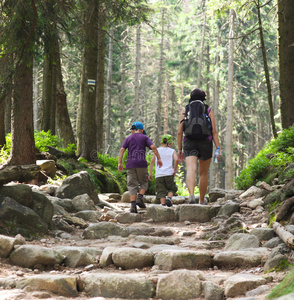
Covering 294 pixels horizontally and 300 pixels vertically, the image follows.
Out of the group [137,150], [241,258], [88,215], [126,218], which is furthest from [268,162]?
[241,258]

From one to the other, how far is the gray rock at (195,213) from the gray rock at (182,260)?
3199mm

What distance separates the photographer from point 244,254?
15.7 ft

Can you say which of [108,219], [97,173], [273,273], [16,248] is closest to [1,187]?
[16,248]

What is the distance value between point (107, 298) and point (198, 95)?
17.7 ft

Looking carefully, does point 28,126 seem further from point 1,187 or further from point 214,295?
point 214,295

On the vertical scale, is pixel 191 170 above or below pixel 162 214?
above

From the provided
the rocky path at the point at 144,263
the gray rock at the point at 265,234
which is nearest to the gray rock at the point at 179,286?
the rocky path at the point at 144,263

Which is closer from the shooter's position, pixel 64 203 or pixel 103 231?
pixel 103 231

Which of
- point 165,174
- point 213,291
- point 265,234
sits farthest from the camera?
→ point 165,174

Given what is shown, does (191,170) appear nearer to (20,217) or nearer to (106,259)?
(20,217)

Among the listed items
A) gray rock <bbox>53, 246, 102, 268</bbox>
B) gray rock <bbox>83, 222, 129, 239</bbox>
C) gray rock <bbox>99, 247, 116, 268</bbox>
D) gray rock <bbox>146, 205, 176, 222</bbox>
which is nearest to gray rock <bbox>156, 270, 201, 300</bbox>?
gray rock <bbox>99, 247, 116, 268</bbox>

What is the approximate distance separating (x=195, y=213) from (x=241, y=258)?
3405mm

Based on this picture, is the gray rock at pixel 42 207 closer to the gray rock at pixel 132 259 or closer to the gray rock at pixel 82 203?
the gray rock at pixel 82 203

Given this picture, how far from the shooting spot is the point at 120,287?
13.5 feet
